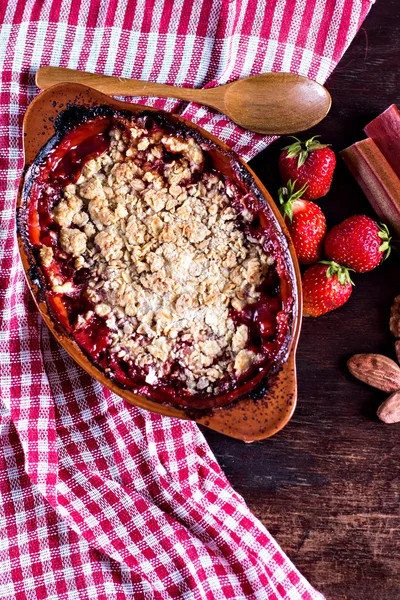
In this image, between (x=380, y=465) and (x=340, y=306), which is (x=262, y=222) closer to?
(x=340, y=306)

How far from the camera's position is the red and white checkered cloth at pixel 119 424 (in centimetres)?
209

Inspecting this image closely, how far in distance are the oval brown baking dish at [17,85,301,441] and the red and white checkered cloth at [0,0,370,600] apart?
0.90 feet

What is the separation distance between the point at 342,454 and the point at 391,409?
214mm

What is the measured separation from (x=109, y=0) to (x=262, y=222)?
87 centimetres

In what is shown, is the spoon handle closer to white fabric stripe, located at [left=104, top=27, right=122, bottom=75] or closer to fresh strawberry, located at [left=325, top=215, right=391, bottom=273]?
white fabric stripe, located at [left=104, top=27, right=122, bottom=75]

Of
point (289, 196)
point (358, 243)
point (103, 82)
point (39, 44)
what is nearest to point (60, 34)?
point (39, 44)

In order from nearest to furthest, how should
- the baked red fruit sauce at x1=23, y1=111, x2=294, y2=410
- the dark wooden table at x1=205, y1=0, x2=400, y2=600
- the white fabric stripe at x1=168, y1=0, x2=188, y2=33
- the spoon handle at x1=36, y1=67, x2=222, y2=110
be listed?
the baked red fruit sauce at x1=23, y1=111, x2=294, y2=410 < the spoon handle at x1=36, y1=67, x2=222, y2=110 < the white fabric stripe at x1=168, y1=0, x2=188, y2=33 < the dark wooden table at x1=205, y1=0, x2=400, y2=600

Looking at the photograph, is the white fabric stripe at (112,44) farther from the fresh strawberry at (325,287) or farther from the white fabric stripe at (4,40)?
the fresh strawberry at (325,287)

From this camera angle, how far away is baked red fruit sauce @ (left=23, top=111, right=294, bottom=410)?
5.98 ft

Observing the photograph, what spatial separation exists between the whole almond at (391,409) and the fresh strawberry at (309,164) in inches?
26.9

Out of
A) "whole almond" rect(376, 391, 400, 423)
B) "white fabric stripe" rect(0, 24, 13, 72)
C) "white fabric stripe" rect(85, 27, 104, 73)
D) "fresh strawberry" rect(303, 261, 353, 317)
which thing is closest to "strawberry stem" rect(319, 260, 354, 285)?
"fresh strawberry" rect(303, 261, 353, 317)

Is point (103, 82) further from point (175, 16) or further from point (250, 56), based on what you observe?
point (250, 56)

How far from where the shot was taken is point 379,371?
2.18 metres

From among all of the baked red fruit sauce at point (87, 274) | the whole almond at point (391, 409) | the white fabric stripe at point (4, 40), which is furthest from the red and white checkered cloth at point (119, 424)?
the whole almond at point (391, 409)
